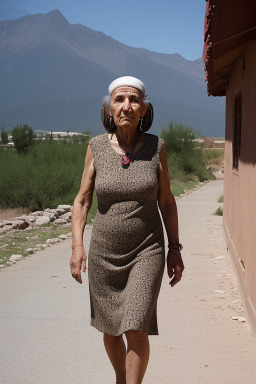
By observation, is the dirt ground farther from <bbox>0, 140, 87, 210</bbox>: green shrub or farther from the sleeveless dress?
the sleeveless dress

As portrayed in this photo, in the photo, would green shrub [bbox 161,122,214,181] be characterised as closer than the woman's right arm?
No

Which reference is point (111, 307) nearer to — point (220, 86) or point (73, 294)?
point (73, 294)

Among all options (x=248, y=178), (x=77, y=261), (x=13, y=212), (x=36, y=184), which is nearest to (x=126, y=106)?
(x=77, y=261)

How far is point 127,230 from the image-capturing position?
3.51 m

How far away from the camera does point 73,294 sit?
7102 mm

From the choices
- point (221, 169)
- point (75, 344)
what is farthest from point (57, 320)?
point (221, 169)

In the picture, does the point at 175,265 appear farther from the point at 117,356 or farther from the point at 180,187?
the point at 180,187

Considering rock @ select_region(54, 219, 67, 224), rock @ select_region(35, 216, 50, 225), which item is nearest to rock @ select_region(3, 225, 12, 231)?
rock @ select_region(35, 216, 50, 225)

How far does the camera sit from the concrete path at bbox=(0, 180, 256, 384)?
14.8 ft

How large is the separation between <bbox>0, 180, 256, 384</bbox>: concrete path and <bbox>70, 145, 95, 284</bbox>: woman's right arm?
1114 millimetres

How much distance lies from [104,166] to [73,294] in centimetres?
374

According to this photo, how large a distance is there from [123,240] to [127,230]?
0.06 metres

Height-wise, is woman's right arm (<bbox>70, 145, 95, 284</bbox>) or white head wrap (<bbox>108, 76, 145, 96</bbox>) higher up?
white head wrap (<bbox>108, 76, 145, 96</bbox>)

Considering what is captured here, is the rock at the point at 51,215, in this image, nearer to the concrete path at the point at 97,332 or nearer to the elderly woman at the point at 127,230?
the concrete path at the point at 97,332
